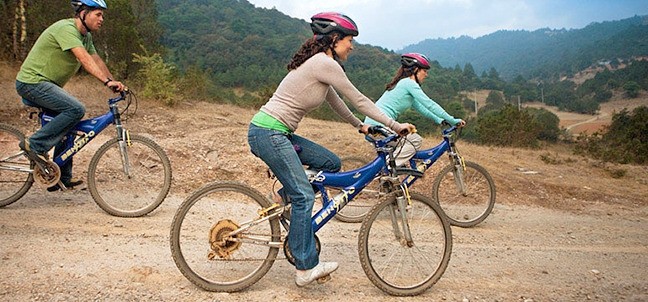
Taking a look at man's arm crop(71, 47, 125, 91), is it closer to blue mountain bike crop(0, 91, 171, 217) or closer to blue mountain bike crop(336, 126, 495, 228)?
blue mountain bike crop(0, 91, 171, 217)

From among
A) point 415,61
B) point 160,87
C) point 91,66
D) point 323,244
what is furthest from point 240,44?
point 323,244

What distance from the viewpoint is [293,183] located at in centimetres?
360

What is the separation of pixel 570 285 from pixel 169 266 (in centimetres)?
384

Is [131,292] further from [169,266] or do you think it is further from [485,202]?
[485,202]

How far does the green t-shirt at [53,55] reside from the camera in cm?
510

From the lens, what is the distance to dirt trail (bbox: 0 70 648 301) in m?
3.80

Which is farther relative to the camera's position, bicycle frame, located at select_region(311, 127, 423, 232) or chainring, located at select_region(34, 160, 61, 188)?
chainring, located at select_region(34, 160, 61, 188)

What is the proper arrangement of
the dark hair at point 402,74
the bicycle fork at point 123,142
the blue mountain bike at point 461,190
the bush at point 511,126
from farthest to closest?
the bush at point 511,126, the blue mountain bike at point 461,190, the dark hair at point 402,74, the bicycle fork at point 123,142

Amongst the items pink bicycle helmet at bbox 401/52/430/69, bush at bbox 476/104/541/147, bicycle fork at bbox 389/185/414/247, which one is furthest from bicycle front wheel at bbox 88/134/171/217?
bush at bbox 476/104/541/147

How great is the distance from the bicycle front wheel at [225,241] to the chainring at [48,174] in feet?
8.67

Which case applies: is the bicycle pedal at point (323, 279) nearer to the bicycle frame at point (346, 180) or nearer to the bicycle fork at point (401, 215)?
the bicycle frame at point (346, 180)

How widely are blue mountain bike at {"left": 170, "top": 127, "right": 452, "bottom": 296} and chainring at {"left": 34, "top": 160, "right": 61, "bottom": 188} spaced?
2.59m

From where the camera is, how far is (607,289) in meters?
4.46

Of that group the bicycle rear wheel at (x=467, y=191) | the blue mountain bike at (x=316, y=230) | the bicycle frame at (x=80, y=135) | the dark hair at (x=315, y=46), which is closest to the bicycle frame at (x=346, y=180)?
the blue mountain bike at (x=316, y=230)
